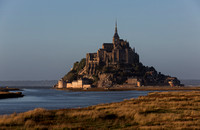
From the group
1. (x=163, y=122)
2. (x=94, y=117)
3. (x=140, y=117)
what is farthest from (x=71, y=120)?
(x=163, y=122)

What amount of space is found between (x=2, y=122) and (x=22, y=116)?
290 cm

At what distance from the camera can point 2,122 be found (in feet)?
83.8

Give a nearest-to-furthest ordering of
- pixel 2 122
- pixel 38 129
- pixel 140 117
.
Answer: pixel 38 129 → pixel 2 122 → pixel 140 117

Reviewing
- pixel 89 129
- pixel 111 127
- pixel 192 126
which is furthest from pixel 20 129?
pixel 192 126

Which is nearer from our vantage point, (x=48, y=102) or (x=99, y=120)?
(x=99, y=120)

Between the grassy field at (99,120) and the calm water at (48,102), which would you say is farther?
the calm water at (48,102)

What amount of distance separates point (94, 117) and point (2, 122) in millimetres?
7451

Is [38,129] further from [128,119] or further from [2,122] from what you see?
[128,119]

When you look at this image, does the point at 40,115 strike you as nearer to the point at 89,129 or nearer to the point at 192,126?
the point at 89,129

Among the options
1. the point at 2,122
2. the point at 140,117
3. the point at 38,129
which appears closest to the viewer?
the point at 38,129

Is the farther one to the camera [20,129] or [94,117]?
[94,117]

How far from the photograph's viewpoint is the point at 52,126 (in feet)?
80.3

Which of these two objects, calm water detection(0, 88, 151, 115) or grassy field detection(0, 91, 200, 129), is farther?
calm water detection(0, 88, 151, 115)

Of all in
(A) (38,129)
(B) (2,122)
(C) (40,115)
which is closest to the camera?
(A) (38,129)
